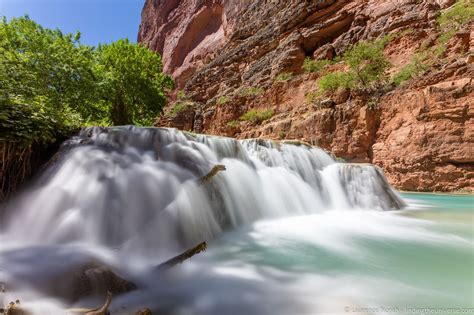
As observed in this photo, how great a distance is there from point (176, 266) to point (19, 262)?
1.52 meters

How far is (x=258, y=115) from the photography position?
18312mm

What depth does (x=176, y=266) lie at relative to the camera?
8.39 ft

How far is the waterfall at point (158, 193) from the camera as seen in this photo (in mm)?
3242

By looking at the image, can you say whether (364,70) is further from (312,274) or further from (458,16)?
(312,274)

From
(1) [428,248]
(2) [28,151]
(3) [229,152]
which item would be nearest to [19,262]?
(2) [28,151]

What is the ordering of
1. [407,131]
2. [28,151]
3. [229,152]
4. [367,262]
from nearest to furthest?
[367,262]
[28,151]
[229,152]
[407,131]

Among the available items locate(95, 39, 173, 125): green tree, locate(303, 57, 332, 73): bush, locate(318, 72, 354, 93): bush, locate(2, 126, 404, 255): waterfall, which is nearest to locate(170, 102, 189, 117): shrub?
locate(95, 39, 173, 125): green tree

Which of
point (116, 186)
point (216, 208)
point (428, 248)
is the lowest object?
point (428, 248)

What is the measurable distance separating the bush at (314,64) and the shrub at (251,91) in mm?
3730

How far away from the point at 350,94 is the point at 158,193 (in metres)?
12.6

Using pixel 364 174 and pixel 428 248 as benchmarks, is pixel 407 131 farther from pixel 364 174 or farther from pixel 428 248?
pixel 428 248

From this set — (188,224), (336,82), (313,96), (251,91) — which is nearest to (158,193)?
(188,224)

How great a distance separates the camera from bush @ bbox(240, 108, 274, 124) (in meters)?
18.1

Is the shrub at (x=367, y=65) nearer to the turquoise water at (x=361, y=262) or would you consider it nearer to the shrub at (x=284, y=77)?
the shrub at (x=284, y=77)
